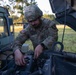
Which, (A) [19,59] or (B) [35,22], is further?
(B) [35,22]

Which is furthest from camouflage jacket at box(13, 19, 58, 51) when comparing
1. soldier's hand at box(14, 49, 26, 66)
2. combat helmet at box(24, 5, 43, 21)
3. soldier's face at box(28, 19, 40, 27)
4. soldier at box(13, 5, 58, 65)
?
soldier's hand at box(14, 49, 26, 66)

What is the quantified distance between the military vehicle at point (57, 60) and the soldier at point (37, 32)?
13cm

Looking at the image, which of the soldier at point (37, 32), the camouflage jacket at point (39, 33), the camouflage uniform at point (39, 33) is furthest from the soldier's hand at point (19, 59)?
the camouflage jacket at point (39, 33)

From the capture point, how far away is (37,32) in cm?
442

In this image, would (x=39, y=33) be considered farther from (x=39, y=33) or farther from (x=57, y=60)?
(x=57, y=60)

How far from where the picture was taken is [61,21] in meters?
3.51

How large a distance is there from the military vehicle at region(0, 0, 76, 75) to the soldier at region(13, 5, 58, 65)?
13cm

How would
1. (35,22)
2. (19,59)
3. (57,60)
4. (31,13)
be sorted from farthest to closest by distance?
(35,22) < (31,13) < (19,59) < (57,60)

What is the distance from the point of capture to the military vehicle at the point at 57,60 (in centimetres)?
288

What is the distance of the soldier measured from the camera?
389 centimetres

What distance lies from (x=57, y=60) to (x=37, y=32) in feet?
5.10

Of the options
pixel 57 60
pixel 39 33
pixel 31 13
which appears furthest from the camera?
pixel 39 33

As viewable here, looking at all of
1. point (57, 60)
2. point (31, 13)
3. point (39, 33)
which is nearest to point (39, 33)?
point (39, 33)

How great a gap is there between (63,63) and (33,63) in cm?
78
